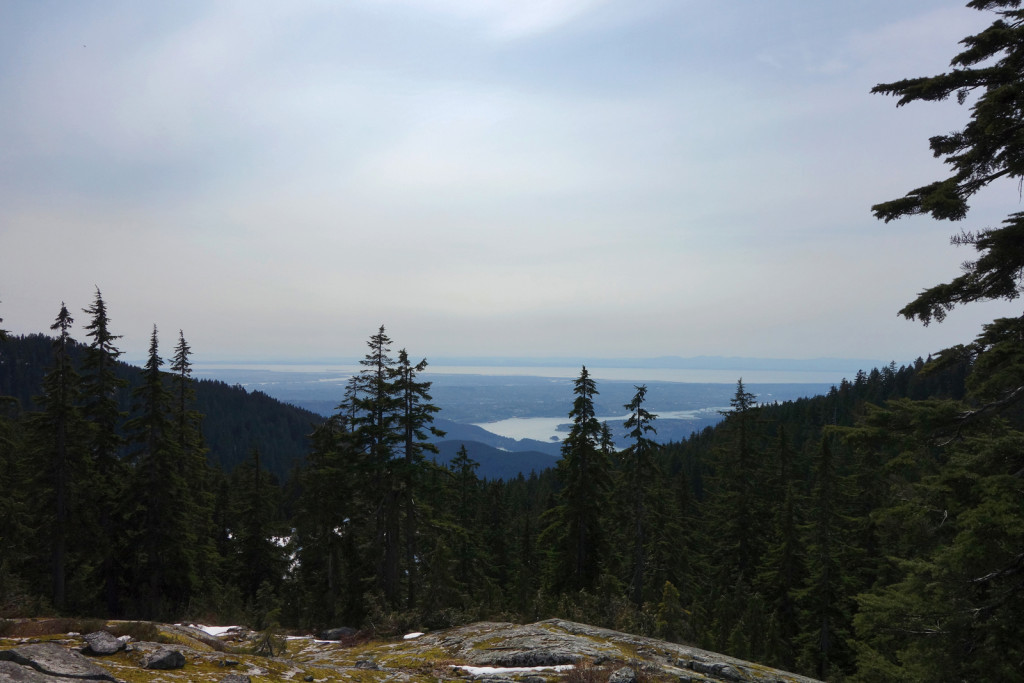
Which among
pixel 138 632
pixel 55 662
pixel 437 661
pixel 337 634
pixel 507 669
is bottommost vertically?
pixel 337 634

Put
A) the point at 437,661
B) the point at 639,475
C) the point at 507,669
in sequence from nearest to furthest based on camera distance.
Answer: the point at 507,669, the point at 437,661, the point at 639,475

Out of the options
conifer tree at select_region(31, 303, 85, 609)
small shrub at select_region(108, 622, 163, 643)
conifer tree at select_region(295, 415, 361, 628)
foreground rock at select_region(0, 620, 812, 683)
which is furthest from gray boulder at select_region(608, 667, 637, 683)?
conifer tree at select_region(31, 303, 85, 609)

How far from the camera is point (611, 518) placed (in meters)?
29.1

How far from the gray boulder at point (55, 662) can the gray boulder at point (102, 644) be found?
33.9 inches

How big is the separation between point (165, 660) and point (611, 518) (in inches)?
952

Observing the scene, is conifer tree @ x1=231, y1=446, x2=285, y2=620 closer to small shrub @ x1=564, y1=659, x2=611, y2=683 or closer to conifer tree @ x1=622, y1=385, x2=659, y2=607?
conifer tree @ x1=622, y1=385, x2=659, y2=607

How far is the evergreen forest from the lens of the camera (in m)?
9.43

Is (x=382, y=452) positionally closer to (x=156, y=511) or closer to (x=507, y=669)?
(x=156, y=511)

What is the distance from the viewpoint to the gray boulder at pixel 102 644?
799 cm

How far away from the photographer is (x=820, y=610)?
1228 inches

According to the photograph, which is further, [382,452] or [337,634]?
[382,452]

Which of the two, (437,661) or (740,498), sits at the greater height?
(437,661)

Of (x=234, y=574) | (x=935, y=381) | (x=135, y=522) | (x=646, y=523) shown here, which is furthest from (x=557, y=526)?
(x=935, y=381)

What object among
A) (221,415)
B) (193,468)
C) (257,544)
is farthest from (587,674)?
(221,415)
